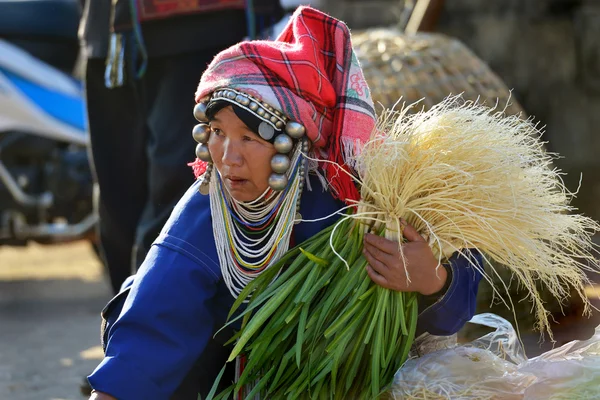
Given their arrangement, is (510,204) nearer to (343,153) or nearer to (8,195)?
(343,153)

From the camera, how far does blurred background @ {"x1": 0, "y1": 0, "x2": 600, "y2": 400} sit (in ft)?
12.2

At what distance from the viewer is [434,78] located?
3719mm

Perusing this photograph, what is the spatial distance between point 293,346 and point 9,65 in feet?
11.4

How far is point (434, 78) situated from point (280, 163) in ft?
5.41

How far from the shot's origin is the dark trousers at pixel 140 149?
3207mm

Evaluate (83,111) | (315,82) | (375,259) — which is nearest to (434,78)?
(315,82)

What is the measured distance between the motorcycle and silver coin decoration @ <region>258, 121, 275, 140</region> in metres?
3.01

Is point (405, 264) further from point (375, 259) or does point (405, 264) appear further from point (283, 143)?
point (283, 143)

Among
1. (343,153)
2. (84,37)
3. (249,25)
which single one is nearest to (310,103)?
(343,153)

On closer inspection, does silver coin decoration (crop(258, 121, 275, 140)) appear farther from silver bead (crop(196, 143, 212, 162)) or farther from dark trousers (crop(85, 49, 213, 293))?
dark trousers (crop(85, 49, 213, 293))

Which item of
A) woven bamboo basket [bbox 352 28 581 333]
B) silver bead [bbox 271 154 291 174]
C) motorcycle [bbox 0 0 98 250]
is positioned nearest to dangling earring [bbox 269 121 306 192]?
silver bead [bbox 271 154 291 174]

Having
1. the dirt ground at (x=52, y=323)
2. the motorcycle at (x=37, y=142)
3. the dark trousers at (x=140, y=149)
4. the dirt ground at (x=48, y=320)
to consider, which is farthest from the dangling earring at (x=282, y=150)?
the motorcycle at (x=37, y=142)

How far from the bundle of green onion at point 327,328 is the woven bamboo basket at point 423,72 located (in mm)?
1478

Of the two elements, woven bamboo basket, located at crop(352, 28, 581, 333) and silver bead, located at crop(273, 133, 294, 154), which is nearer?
silver bead, located at crop(273, 133, 294, 154)
